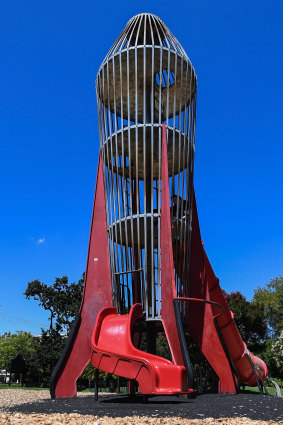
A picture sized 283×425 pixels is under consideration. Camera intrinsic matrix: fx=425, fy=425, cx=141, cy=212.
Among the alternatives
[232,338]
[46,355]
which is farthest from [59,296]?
[232,338]

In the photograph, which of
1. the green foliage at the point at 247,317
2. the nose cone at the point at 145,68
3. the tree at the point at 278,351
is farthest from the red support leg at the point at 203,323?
the tree at the point at 278,351

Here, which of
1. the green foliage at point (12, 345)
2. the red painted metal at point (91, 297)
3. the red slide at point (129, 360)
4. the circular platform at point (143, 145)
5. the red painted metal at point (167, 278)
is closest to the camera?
the red slide at point (129, 360)

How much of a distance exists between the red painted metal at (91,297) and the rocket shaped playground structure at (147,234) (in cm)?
4

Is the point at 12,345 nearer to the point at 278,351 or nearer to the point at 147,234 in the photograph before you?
the point at 278,351

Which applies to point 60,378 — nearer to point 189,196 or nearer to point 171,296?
point 171,296

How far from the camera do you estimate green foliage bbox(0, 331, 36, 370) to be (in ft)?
210

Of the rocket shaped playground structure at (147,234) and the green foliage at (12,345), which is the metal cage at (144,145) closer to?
the rocket shaped playground structure at (147,234)

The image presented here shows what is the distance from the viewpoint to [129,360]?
12.8 meters

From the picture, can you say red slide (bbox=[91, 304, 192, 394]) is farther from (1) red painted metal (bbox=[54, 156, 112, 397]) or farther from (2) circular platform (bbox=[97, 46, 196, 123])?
(2) circular platform (bbox=[97, 46, 196, 123])

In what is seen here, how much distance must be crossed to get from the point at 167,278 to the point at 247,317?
1712 centimetres

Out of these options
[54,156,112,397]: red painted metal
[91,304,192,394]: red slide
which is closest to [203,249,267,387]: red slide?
[54,156,112,397]: red painted metal

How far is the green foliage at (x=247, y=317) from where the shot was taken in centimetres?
3042

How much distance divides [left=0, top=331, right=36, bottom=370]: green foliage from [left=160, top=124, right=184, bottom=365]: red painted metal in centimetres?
5001

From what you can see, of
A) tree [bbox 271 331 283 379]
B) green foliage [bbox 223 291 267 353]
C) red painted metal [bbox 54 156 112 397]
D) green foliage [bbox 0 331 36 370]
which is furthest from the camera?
green foliage [bbox 0 331 36 370]
